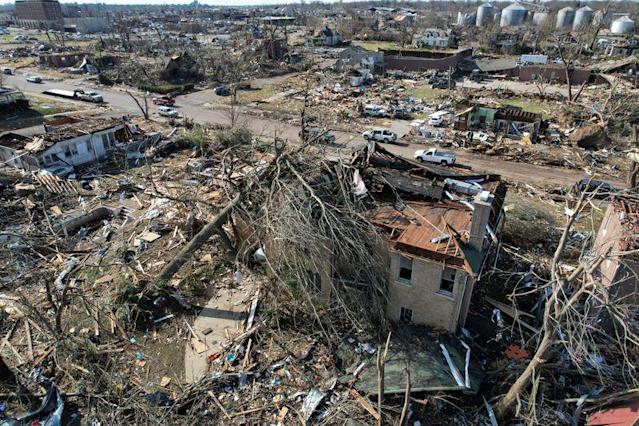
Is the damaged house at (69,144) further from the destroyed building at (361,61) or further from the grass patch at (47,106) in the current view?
the destroyed building at (361,61)

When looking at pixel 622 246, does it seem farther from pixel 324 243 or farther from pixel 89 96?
pixel 89 96

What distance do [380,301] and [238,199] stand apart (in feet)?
20.5

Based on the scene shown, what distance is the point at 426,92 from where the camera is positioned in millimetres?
48125

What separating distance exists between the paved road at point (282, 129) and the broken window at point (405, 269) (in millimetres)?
6229

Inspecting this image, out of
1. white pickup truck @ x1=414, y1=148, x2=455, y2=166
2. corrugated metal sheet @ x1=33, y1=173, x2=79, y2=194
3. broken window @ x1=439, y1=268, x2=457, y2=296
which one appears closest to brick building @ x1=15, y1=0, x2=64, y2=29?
corrugated metal sheet @ x1=33, y1=173, x2=79, y2=194

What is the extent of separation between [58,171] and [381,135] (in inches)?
891

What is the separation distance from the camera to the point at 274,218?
1284cm

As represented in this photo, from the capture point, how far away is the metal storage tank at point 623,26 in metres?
96.5

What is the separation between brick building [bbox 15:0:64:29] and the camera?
12950cm

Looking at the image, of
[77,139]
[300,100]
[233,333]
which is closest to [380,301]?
[233,333]

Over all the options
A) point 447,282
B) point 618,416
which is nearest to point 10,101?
point 447,282

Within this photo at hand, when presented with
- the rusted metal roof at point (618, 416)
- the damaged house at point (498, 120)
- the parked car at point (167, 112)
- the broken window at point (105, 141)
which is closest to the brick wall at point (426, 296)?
the rusted metal roof at point (618, 416)

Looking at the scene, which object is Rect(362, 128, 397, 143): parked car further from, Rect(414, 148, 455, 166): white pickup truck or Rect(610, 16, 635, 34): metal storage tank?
Rect(610, 16, 635, 34): metal storage tank

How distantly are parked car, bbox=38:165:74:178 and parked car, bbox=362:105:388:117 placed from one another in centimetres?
2519
